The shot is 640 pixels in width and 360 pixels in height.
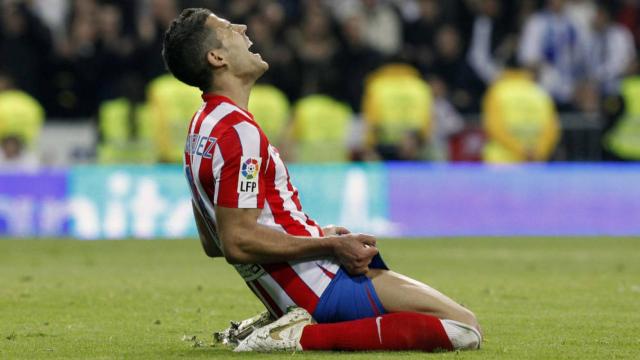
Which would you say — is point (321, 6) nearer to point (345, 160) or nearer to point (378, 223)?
point (345, 160)

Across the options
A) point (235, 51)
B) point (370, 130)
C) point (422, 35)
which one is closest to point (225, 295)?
point (235, 51)

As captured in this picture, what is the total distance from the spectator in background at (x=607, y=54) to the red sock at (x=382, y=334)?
15791 mm

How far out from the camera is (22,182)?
18547 millimetres

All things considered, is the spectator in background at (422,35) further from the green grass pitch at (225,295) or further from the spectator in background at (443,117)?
the green grass pitch at (225,295)

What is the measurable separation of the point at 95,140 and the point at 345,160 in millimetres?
3583

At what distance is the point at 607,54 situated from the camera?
23.5 metres

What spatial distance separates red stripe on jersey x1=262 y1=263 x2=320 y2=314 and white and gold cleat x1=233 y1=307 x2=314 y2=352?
0.16 feet

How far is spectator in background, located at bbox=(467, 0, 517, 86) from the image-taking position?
76.4 ft

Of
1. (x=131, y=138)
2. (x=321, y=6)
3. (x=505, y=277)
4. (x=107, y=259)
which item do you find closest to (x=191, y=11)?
(x=505, y=277)

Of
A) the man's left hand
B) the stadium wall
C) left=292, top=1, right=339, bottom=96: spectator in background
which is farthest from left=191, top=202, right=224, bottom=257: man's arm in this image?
left=292, top=1, right=339, bottom=96: spectator in background

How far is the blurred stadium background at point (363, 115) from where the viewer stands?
1888 centimetres

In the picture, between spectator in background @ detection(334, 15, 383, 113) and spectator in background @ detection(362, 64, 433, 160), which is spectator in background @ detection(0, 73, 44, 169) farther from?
spectator in background @ detection(362, 64, 433, 160)

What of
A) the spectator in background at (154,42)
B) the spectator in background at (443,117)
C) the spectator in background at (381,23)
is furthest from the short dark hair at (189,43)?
the spectator in background at (381,23)

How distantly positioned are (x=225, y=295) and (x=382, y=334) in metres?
4.23
